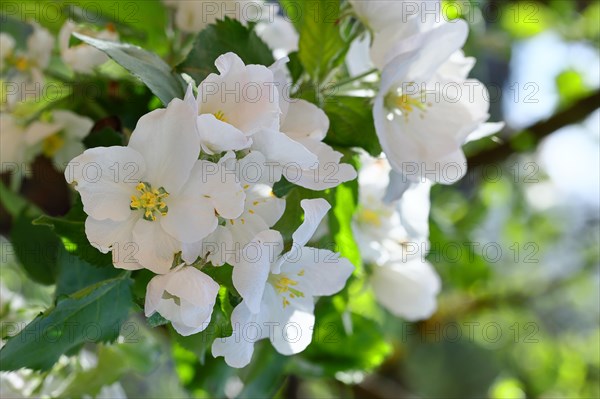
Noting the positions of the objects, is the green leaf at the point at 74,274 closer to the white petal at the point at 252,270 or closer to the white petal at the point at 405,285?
the white petal at the point at 252,270

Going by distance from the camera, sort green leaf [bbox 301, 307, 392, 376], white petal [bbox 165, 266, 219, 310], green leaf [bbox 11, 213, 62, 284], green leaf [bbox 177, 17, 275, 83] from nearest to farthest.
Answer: white petal [bbox 165, 266, 219, 310], green leaf [bbox 177, 17, 275, 83], green leaf [bbox 11, 213, 62, 284], green leaf [bbox 301, 307, 392, 376]

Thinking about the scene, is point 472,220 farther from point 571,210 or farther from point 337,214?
point 571,210

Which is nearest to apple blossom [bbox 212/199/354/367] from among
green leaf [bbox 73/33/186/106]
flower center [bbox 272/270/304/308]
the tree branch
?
flower center [bbox 272/270/304/308]

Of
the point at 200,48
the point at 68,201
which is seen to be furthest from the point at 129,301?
the point at 68,201

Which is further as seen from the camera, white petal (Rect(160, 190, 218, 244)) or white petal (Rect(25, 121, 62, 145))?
white petal (Rect(25, 121, 62, 145))

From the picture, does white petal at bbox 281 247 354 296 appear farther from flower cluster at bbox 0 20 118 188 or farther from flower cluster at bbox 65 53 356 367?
flower cluster at bbox 0 20 118 188
